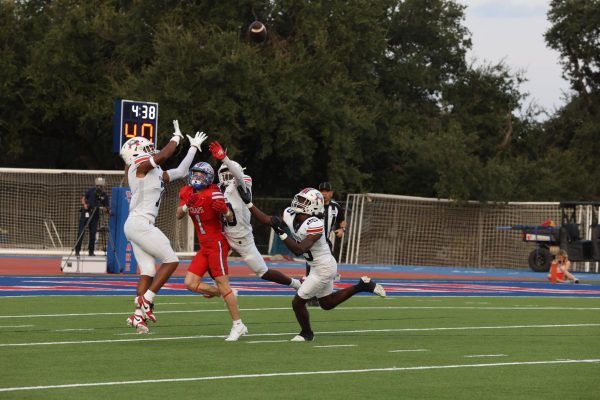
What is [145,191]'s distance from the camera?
1483cm

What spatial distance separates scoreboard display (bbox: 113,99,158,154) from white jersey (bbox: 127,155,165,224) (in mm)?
9629

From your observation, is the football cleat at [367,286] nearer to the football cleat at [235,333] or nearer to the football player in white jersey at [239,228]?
the football cleat at [235,333]

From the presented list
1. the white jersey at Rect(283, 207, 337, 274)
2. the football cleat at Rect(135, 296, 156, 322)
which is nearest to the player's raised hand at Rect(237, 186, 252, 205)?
the white jersey at Rect(283, 207, 337, 274)

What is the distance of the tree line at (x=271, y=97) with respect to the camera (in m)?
41.1

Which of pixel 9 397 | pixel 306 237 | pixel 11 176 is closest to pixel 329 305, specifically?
pixel 306 237

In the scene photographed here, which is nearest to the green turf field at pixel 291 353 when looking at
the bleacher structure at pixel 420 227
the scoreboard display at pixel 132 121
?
the scoreboard display at pixel 132 121

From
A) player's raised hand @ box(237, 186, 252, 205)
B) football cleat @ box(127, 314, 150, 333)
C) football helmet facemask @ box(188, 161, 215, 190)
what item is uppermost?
football helmet facemask @ box(188, 161, 215, 190)

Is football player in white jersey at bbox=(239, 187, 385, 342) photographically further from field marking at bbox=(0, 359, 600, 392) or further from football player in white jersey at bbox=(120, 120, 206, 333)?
field marking at bbox=(0, 359, 600, 392)

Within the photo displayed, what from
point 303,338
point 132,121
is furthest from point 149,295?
point 132,121

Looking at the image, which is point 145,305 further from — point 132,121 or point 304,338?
point 132,121

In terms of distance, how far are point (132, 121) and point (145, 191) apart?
9.99 meters

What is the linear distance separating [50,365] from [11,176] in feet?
89.5

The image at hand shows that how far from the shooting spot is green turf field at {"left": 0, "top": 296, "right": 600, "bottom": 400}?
33.3 feet

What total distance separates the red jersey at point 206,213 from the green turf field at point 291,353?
43.7 inches
